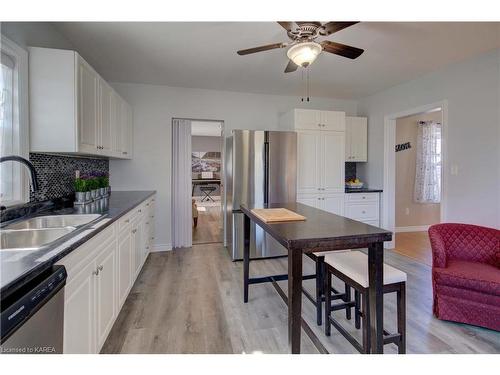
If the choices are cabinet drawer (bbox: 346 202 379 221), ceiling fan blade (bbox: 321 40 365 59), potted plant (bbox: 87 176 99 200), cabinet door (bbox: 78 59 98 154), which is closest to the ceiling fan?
ceiling fan blade (bbox: 321 40 365 59)

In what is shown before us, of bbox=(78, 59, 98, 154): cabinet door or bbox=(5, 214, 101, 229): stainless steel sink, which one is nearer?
bbox=(5, 214, 101, 229): stainless steel sink

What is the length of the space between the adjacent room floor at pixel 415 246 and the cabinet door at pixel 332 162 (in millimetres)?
1363

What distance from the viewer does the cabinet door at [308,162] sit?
12.4ft

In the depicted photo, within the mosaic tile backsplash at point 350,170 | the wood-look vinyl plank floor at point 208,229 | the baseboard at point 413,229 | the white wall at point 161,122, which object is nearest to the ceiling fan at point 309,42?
the white wall at point 161,122

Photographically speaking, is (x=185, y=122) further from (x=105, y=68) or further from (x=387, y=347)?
(x=387, y=347)

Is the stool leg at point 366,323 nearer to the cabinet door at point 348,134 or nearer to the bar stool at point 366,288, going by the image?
the bar stool at point 366,288

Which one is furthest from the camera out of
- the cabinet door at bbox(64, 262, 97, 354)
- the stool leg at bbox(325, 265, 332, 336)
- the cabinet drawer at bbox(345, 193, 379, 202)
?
the cabinet drawer at bbox(345, 193, 379, 202)

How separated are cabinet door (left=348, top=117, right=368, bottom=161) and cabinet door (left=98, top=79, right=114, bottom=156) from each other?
3688 mm

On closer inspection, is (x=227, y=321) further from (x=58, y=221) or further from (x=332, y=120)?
(x=332, y=120)

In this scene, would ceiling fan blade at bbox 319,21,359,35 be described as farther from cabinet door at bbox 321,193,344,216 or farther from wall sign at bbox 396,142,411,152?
wall sign at bbox 396,142,411,152

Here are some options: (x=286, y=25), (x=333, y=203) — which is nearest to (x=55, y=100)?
(x=286, y=25)

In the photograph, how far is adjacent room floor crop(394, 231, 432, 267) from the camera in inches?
140

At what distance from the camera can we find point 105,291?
1.62 metres

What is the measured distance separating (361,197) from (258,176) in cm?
184
